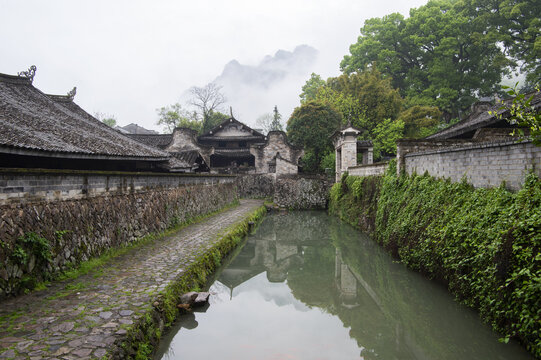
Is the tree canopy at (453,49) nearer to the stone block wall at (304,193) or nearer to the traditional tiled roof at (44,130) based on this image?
the stone block wall at (304,193)

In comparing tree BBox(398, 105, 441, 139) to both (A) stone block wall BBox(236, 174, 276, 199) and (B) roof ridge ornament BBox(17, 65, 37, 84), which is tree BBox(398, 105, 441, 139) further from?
(B) roof ridge ornament BBox(17, 65, 37, 84)

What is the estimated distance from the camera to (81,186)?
19.1ft

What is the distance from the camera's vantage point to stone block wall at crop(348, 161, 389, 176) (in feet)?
36.3

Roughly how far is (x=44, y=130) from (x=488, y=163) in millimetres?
9505

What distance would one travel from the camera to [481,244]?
4438 mm

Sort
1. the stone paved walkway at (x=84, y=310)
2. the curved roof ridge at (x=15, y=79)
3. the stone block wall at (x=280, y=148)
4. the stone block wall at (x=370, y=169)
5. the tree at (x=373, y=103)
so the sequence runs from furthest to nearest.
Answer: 1. the stone block wall at (x=280, y=148)
2. the tree at (x=373, y=103)
3. the stone block wall at (x=370, y=169)
4. the curved roof ridge at (x=15, y=79)
5. the stone paved walkway at (x=84, y=310)

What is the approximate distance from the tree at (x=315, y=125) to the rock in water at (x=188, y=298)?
1895 centimetres

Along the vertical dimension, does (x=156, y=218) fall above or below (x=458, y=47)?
below

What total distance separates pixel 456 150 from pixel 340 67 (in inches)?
1374

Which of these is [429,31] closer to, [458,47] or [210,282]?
[458,47]

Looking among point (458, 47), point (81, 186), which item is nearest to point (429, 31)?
point (458, 47)

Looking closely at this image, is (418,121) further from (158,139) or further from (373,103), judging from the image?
(158,139)

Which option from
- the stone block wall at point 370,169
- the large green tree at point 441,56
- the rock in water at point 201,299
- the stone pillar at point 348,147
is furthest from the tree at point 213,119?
the rock in water at point 201,299

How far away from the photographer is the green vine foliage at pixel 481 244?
3.51 metres
